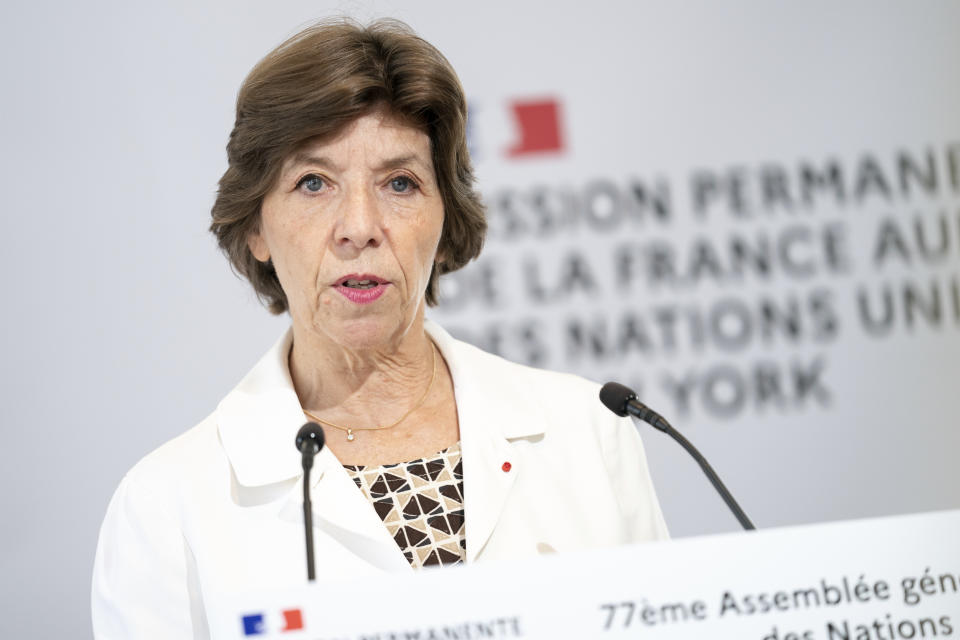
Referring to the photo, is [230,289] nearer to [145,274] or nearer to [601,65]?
[145,274]

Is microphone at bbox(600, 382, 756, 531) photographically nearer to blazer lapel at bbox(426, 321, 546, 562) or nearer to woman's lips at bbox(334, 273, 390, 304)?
blazer lapel at bbox(426, 321, 546, 562)

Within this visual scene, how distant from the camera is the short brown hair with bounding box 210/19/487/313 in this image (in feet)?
5.08

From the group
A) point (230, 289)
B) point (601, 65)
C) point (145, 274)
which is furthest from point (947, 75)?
point (145, 274)

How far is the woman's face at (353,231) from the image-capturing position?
1.54 m

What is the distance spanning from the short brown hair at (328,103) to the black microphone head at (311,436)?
21.3 inches

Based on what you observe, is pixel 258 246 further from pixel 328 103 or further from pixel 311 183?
pixel 328 103

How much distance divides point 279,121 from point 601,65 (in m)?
1.74

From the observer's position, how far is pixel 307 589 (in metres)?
0.94

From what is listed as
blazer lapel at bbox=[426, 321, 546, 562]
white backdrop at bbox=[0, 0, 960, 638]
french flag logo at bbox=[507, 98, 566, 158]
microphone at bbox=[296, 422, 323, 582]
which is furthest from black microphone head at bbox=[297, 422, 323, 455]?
french flag logo at bbox=[507, 98, 566, 158]

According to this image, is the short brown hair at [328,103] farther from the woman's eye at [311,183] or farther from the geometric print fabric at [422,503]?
the geometric print fabric at [422,503]

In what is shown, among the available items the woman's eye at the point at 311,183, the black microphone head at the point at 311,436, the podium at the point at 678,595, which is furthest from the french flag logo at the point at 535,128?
the podium at the point at 678,595

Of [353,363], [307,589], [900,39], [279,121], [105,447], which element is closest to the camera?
[307,589]

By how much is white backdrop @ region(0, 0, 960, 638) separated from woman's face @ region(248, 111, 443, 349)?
1212 millimetres

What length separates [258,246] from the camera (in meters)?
1.74
